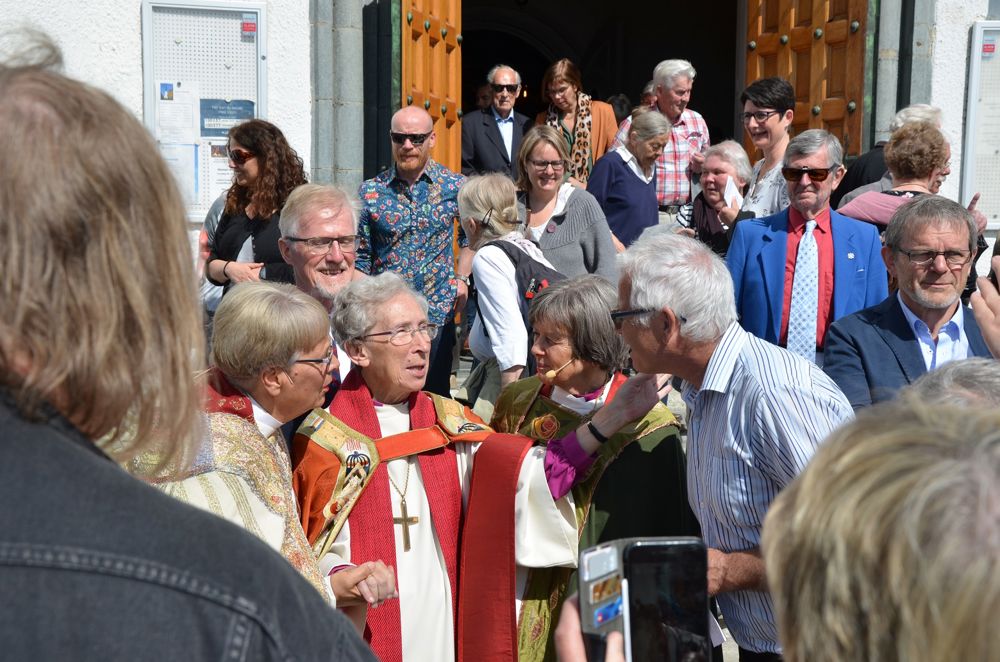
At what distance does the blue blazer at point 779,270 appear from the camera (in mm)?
4465

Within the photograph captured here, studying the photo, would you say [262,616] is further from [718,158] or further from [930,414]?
[718,158]

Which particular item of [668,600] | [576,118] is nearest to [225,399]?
[668,600]

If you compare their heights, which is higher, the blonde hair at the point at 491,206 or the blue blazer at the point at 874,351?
the blonde hair at the point at 491,206

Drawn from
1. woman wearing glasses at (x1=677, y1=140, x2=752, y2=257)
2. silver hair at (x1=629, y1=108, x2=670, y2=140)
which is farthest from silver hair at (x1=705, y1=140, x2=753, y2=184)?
silver hair at (x1=629, y1=108, x2=670, y2=140)

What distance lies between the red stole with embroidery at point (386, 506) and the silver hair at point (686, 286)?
81 cm

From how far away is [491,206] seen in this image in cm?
499

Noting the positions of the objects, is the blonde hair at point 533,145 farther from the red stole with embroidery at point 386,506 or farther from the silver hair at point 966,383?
the silver hair at point 966,383

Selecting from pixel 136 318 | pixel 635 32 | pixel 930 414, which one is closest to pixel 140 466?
pixel 136 318

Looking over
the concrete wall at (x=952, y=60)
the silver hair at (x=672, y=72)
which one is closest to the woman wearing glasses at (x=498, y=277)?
the silver hair at (x=672, y=72)

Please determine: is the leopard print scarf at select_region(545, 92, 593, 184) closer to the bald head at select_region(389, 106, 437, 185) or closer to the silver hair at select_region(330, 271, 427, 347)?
the bald head at select_region(389, 106, 437, 185)

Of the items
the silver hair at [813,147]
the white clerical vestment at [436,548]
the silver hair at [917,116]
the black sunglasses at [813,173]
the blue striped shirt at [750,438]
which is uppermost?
the silver hair at [917,116]

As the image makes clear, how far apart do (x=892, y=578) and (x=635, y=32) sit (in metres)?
14.3

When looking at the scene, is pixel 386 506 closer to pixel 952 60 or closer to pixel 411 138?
pixel 411 138

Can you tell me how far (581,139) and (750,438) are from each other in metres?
5.70
